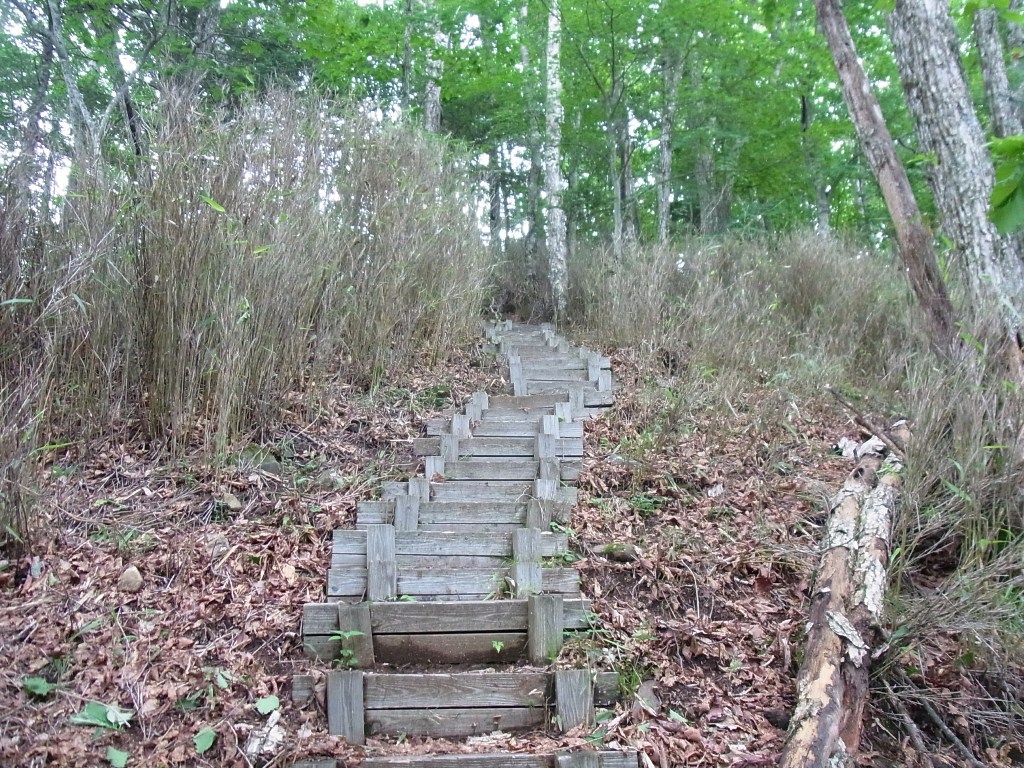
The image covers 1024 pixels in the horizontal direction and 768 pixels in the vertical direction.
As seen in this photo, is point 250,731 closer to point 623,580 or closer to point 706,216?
point 623,580

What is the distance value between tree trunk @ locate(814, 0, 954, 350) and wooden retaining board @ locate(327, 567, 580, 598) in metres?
3.19

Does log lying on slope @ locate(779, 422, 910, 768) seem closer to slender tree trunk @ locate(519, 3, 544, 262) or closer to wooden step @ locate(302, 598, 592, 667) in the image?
wooden step @ locate(302, 598, 592, 667)

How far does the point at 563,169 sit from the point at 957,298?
8.83m

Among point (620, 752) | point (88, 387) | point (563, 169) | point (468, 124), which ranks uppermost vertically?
point (468, 124)

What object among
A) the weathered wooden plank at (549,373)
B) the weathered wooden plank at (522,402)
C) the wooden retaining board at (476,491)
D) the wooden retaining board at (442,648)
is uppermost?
the weathered wooden plank at (549,373)

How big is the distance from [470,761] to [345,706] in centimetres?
60

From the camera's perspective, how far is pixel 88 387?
4113 mm

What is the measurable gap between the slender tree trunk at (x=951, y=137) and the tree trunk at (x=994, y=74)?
2.73 m

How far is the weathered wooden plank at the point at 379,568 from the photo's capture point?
11.8ft

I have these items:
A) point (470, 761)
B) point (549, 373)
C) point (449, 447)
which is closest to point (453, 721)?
point (470, 761)

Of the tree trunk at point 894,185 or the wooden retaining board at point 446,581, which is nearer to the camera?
the wooden retaining board at point 446,581

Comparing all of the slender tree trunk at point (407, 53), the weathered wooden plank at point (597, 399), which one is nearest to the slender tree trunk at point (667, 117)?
the slender tree trunk at point (407, 53)

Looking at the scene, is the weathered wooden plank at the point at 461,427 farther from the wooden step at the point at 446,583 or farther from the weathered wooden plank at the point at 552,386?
the wooden step at the point at 446,583

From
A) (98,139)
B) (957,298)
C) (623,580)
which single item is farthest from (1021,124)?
(98,139)
